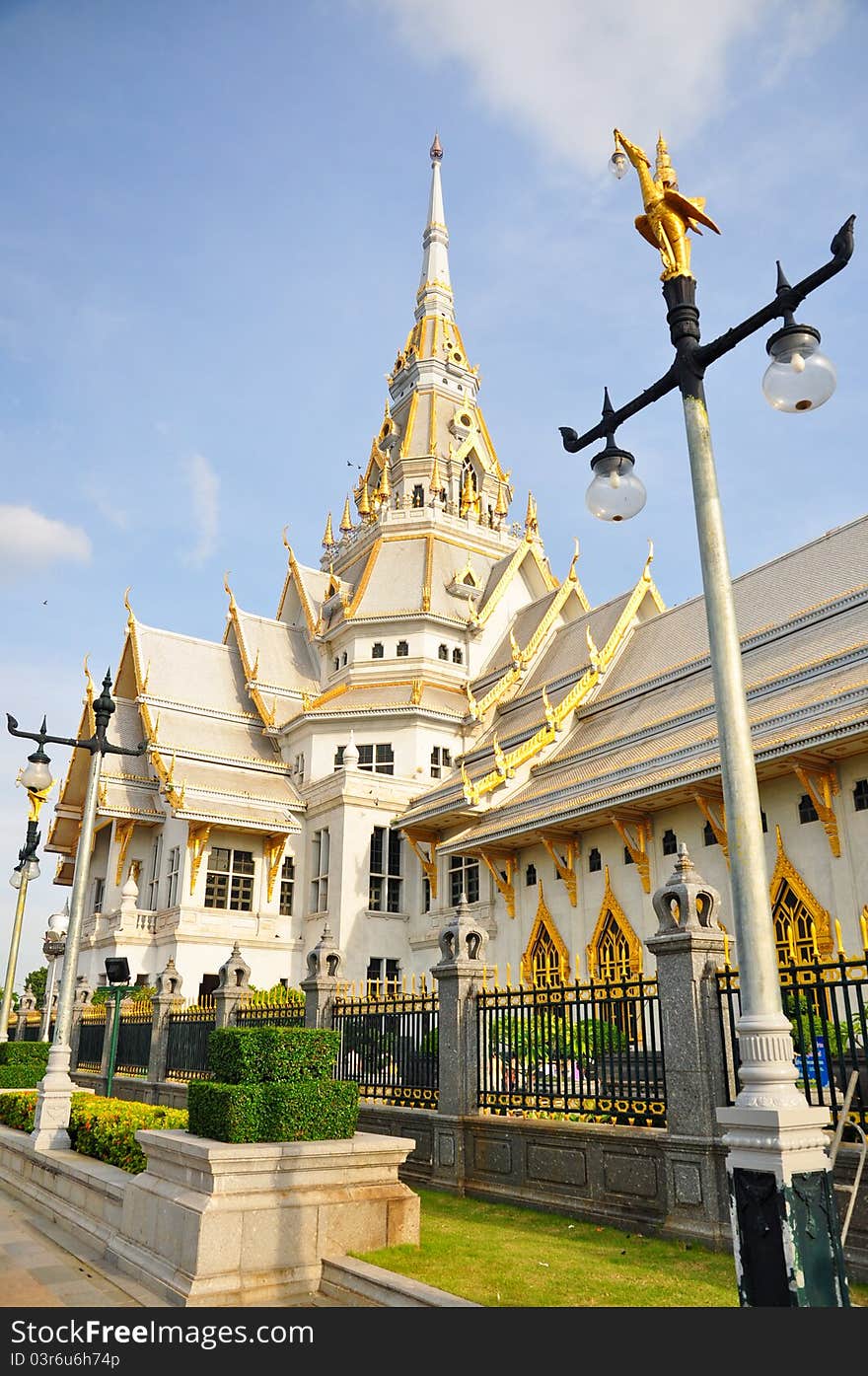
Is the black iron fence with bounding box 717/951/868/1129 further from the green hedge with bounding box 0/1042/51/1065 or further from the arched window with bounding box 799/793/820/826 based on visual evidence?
the green hedge with bounding box 0/1042/51/1065

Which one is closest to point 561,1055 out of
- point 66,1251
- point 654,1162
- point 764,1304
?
point 654,1162

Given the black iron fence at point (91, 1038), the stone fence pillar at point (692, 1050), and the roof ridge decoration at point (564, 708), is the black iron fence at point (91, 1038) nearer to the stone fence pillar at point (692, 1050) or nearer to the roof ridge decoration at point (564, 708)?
the roof ridge decoration at point (564, 708)

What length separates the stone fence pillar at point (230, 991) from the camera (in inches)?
669

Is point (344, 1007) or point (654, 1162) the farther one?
point (344, 1007)

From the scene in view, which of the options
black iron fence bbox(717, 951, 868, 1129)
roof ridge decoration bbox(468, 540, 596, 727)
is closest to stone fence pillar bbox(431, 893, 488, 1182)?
black iron fence bbox(717, 951, 868, 1129)

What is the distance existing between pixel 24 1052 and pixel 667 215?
2020 centimetres

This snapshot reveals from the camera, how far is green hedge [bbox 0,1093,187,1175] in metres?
10.6

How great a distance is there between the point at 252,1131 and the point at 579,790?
14759mm

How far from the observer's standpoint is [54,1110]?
42.2 feet

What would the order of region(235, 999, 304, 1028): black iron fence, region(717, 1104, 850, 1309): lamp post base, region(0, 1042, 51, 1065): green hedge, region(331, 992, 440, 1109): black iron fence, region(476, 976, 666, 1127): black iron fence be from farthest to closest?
region(0, 1042, 51, 1065): green hedge, region(235, 999, 304, 1028): black iron fence, region(331, 992, 440, 1109): black iron fence, region(476, 976, 666, 1127): black iron fence, region(717, 1104, 850, 1309): lamp post base

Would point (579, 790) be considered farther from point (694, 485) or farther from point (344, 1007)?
point (694, 485)

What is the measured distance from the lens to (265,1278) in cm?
695

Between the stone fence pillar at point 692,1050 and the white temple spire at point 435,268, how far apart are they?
1789 inches

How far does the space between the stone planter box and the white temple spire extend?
155ft
